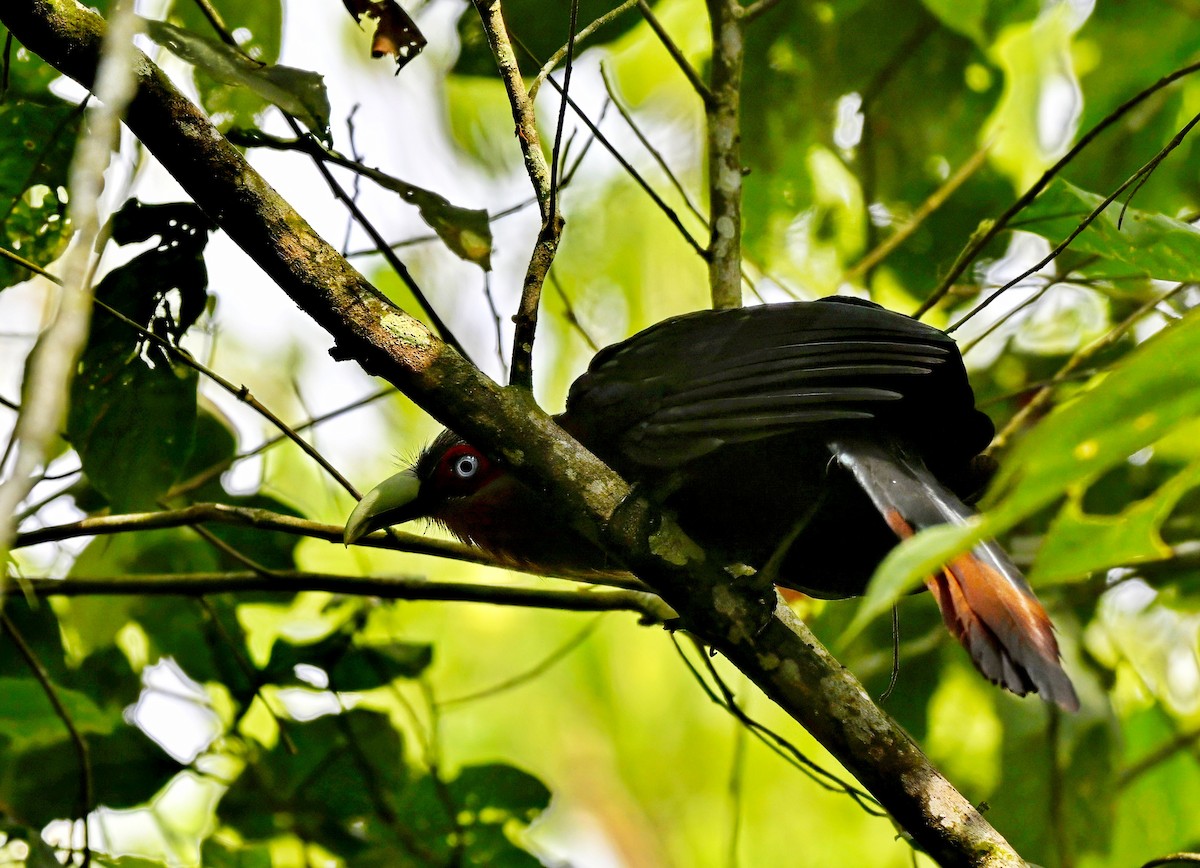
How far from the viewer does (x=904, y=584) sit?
0.80m

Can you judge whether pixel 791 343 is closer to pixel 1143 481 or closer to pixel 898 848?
pixel 1143 481

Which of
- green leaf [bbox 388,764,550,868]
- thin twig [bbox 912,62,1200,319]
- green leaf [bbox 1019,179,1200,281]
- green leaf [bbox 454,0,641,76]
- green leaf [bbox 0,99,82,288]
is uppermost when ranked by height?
green leaf [bbox 454,0,641,76]

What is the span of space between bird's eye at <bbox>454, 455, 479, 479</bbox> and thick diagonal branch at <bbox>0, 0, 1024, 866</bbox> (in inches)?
39.2

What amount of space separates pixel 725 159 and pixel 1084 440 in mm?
2242

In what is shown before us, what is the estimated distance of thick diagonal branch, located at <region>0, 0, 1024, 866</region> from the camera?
1805 millimetres

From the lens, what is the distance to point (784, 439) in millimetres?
2422

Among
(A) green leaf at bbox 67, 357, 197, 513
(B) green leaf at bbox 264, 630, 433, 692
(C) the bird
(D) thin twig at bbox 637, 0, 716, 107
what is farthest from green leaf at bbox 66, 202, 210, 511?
(D) thin twig at bbox 637, 0, 716, 107

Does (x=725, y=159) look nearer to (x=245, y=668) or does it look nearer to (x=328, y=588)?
(x=328, y=588)

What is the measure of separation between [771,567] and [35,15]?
1597 millimetres

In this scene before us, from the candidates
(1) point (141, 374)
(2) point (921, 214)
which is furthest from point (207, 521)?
(2) point (921, 214)

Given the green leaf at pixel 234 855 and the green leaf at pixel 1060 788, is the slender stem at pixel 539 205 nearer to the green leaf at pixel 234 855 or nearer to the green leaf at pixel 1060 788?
the green leaf at pixel 234 855

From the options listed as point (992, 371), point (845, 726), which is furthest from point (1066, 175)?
point (845, 726)

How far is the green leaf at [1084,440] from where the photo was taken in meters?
0.80

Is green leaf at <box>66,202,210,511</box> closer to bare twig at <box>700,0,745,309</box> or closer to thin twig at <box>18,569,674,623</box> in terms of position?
thin twig at <box>18,569,674,623</box>
